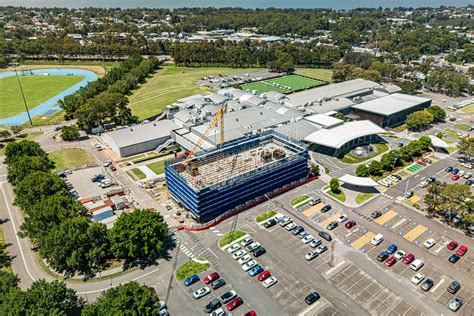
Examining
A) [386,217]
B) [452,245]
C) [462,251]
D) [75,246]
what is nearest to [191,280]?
[75,246]

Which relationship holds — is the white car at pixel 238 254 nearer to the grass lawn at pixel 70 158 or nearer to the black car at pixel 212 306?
the black car at pixel 212 306

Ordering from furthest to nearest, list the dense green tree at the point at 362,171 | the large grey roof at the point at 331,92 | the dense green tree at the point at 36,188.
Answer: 1. the large grey roof at the point at 331,92
2. the dense green tree at the point at 362,171
3. the dense green tree at the point at 36,188

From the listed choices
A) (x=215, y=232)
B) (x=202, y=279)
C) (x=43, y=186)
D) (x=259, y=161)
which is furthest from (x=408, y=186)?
(x=43, y=186)

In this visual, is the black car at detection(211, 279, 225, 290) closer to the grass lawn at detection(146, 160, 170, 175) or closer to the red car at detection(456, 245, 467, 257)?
the grass lawn at detection(146, 160, 170, 175)

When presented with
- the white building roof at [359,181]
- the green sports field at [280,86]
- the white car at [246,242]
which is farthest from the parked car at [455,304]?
the green sports field at [280,86]

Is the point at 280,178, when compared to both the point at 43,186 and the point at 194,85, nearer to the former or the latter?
the point at 43,186

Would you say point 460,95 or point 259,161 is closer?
point 259,161
